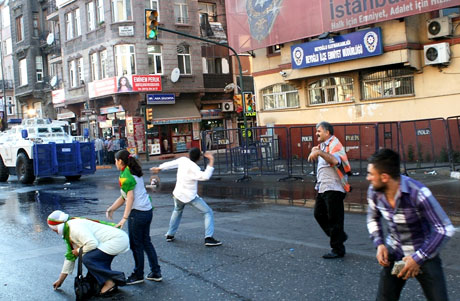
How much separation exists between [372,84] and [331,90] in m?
2.17

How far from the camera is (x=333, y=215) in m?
6.40

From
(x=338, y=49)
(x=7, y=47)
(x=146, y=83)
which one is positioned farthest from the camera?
(x=7, y=47)

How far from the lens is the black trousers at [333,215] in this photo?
21.0 feet

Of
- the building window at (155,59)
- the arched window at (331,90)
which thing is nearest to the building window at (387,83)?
the arched window at (331,90)

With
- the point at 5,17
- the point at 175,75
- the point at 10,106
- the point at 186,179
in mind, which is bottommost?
the point at 186,179

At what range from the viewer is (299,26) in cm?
2141

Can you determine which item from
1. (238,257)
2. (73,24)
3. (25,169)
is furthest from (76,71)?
(238,257)

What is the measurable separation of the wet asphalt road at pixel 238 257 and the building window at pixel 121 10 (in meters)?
22.7

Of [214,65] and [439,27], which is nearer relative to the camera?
[439,27]

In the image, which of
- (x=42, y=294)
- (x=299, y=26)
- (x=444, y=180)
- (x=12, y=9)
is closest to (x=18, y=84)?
(x=12, y=9)

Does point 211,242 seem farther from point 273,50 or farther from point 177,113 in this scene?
point 177,113

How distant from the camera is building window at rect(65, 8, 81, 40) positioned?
120 ft

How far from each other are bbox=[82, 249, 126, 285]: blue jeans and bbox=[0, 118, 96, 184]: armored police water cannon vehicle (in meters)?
14.1

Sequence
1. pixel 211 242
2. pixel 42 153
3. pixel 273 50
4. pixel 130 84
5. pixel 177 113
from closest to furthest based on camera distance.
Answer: pixel 211 242 → pixel 42 153 → pixel 273 50 → pixel 130 84 → pixel 177 113
